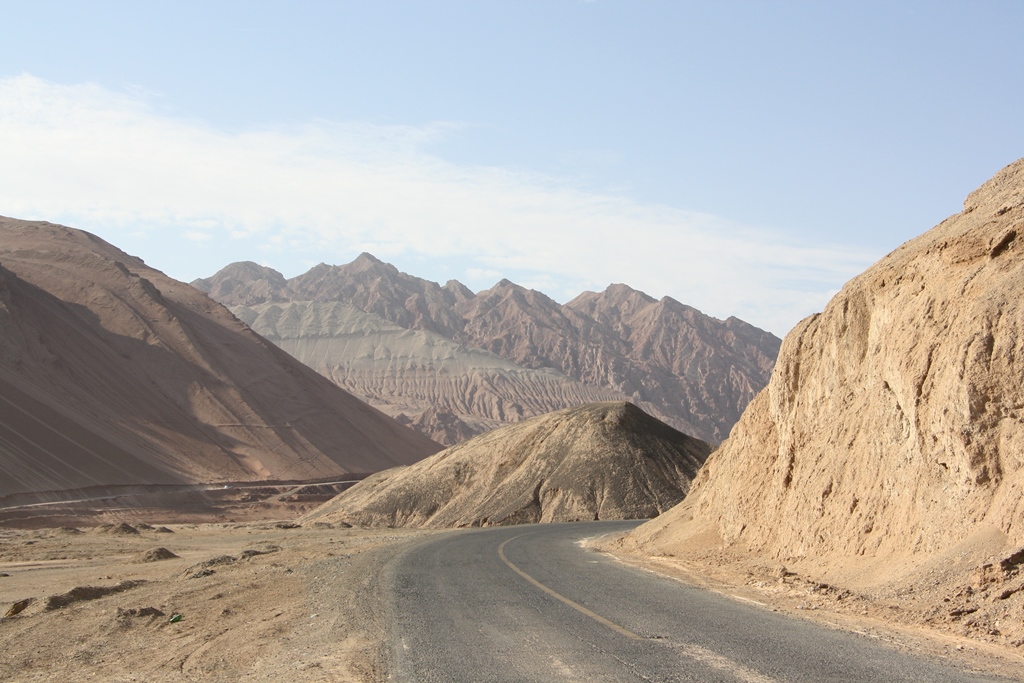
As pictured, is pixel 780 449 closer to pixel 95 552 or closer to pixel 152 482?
pixel 95 552

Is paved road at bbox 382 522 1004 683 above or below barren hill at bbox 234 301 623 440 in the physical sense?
below

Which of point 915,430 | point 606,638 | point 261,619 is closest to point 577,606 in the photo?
point 606,638

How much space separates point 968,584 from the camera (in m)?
11.4

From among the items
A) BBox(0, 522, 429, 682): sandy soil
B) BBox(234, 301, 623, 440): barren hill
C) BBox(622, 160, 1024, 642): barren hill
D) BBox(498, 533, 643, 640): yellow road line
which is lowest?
BBox(0, 522, 429, 682): sandy soil

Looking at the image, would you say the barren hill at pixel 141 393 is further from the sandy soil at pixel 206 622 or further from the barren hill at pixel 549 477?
the sandy soil at pixel 206 622

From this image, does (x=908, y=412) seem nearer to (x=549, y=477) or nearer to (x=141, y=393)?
(x=549, y=477)

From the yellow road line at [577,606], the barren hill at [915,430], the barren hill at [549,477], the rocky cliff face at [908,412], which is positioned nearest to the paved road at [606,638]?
the yellow road line at [577,606]

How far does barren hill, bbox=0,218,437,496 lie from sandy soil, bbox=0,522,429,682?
135ft

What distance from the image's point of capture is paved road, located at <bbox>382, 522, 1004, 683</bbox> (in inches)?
339

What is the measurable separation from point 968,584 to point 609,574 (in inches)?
293

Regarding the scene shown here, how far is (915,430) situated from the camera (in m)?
14.6

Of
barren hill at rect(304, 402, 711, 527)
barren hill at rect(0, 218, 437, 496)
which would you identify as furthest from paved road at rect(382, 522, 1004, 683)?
barren hill at rect(0, 218, 437, 496)

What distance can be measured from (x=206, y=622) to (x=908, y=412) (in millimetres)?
11002

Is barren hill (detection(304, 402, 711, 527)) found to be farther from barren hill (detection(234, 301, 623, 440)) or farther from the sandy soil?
barren hill (detection(234, 301, 623, 440))
